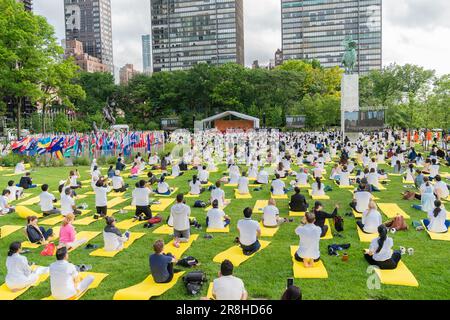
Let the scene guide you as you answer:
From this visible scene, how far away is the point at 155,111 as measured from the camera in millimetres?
68625

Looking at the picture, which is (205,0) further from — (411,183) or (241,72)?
(411,183)

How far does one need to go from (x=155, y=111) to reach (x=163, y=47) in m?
68.9

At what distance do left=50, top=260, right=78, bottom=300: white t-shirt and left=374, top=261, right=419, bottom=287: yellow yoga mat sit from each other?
5.45 m

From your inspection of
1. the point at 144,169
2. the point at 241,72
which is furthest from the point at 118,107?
the point at 144,169

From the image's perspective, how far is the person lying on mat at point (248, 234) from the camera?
8.38 m

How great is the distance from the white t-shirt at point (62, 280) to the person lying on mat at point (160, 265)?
1368mm

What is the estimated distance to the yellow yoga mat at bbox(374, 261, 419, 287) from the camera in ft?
22.5

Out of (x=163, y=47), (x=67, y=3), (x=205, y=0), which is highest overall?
(x=67, y=3)

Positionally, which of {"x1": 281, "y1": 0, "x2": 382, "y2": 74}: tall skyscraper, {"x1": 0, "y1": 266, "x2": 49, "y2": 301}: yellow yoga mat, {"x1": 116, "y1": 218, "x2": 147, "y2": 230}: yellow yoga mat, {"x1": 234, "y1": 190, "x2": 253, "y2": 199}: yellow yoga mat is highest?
{"x1": 281, "y1": 0, "x2": 382, "y2": 74}: tall skyscraper

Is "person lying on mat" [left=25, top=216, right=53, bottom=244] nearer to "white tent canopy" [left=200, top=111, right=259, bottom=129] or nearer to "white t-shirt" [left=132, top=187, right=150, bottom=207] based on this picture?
"white t-shirt" [left=132, top=187, right=150, bottom=207]

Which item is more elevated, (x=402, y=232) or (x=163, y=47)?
(x=163, y=47)

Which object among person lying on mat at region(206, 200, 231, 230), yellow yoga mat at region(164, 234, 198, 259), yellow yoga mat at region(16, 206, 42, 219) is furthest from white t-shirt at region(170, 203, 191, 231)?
yellow yoga mat at region(16, 206, 42, 219)

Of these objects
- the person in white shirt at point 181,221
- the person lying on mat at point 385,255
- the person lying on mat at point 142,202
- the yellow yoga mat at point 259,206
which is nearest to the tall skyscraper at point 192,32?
the yellow yoga mat at point 259,206
